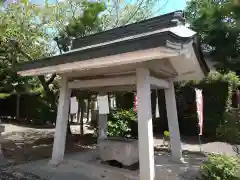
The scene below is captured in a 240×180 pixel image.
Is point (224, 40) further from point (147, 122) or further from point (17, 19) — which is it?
point (17, 19)

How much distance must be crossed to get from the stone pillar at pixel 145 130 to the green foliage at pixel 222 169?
1.07 metres

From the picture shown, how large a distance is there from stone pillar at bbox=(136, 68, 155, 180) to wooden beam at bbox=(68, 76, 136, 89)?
415mm

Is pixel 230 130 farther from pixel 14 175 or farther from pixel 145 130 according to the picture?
pixel 14 175

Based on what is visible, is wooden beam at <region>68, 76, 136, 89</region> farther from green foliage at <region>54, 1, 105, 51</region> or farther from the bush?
green foliage at <region>54, 1, 105, 51</region>

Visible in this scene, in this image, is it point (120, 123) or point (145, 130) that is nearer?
point (145, 130)

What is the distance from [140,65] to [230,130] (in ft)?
24.2

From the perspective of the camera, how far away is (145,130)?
4.62m

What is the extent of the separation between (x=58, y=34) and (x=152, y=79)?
24.5ft

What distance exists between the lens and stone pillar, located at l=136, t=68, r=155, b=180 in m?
4.56

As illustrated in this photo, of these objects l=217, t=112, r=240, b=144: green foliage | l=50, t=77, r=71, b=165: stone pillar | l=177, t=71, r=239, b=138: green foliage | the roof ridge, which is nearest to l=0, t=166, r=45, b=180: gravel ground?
l=50, t=77, r=71, b=165: stone pillar

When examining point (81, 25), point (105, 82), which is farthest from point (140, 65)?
point (81, 25)

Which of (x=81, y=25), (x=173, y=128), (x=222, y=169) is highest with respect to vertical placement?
(x=81, y=25)

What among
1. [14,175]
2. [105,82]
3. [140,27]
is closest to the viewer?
[14,175]

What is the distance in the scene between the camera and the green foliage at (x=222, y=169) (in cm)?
387
